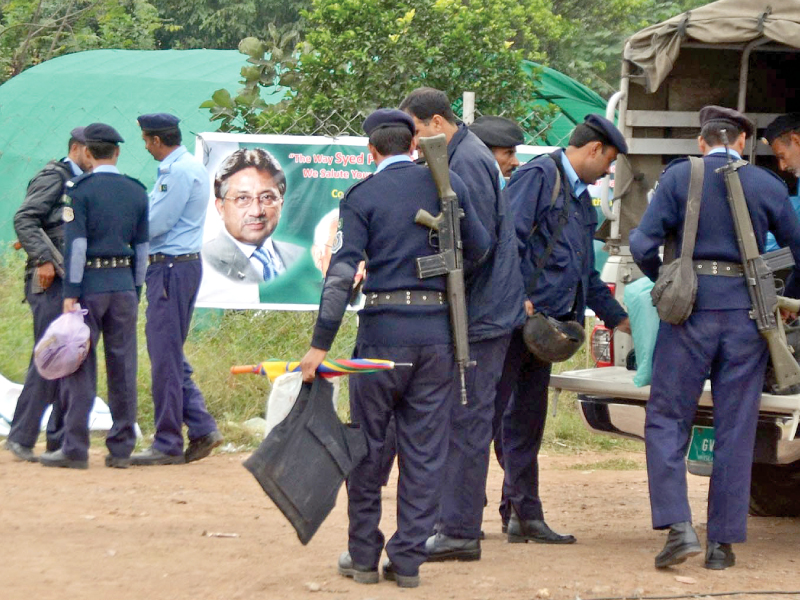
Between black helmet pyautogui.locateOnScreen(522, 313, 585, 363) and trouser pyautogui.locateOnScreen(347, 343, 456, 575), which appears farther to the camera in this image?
black helmet pyautogui.locateOnScreen(522, 313, 585, 363)

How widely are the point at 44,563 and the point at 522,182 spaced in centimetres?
274

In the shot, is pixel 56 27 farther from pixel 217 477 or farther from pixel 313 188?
pixel 217 477

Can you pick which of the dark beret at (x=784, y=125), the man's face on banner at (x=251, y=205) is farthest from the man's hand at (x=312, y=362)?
the man's face on banner at (x=251, y=205)

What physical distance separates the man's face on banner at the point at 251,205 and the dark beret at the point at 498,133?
294 centimetres

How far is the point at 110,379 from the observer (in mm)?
7793

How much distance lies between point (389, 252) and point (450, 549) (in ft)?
4.61

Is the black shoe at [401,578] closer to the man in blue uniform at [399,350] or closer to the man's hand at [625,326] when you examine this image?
the man in blue uniform at [399,350]

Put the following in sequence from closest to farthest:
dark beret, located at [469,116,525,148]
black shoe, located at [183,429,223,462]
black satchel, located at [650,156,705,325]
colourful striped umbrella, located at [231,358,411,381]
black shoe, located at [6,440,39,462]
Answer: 1. colourful striped umbrella, located at [231,358,411,381]
2. black satchel, located at [650,156,705,325]
3. dark beret, located at [469,116,525,148]
4. black shoe, located at [6,440,39,462]
5. black shoe, located at [183,429,223,462]

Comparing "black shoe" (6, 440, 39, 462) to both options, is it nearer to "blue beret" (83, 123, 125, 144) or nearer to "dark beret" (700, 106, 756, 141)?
"blue beret" (83, 123, 125, 144)

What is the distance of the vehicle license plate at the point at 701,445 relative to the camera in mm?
5605

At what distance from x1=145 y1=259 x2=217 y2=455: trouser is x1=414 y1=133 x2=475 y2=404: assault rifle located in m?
3.17

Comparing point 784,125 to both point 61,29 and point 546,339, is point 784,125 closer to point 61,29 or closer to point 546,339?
point 546,339

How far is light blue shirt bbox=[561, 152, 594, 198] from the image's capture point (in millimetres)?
5945

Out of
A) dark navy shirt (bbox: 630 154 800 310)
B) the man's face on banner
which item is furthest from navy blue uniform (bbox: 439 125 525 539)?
the man's face on banner
